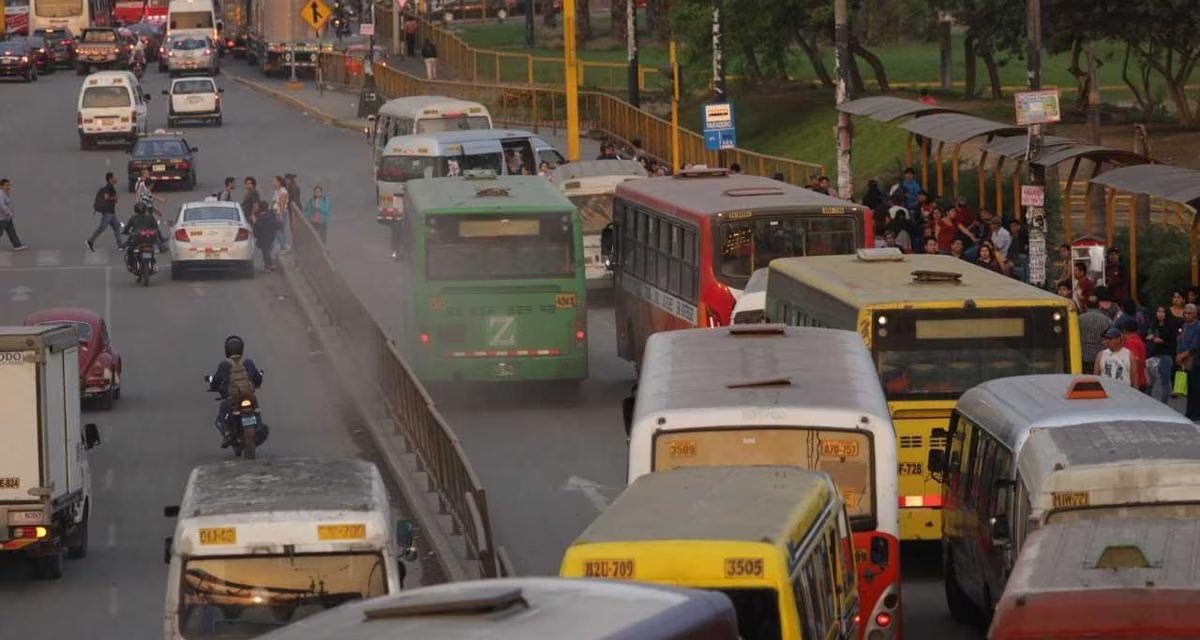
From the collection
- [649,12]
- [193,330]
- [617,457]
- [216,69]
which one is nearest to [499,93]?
[216,69]

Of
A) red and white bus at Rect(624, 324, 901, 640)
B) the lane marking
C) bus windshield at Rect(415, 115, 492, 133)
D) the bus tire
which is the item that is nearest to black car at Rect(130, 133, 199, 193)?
bus windshield at Rect(415, 115, 492, 133)

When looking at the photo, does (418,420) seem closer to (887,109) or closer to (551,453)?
(551,453)

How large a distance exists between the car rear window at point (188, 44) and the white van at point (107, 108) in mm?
20197

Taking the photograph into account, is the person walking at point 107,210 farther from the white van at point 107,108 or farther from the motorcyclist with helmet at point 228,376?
the motorcyclist with helmet at point 228,376

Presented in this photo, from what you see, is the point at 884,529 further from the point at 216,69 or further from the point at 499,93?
the point at 216,69

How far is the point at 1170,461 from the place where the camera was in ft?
48.4

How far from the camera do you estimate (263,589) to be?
48.0ft

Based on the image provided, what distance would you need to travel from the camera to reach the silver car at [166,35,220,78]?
8438 cm

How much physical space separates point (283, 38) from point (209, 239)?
4168 cm

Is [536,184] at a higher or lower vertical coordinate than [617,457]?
higher

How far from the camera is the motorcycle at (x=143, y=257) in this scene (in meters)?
42.9

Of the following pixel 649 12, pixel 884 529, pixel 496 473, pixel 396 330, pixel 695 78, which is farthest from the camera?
pixel 649 12

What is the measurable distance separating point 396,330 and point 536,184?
19.6 feet

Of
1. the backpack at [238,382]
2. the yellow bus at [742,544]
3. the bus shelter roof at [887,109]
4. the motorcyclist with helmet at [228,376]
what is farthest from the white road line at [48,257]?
the yellow bus at [742,544]
